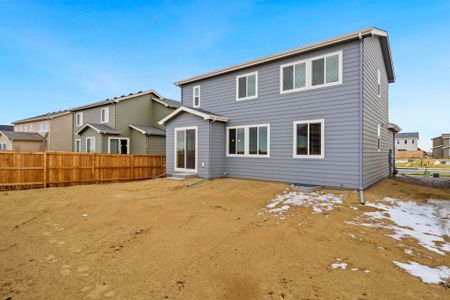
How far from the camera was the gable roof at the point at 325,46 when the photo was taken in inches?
338

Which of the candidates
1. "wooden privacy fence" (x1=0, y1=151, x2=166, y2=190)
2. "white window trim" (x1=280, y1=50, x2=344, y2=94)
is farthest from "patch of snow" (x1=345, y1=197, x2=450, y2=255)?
"wooden privacy fence" (x1=0, y1=151, x2=166, y2=190)

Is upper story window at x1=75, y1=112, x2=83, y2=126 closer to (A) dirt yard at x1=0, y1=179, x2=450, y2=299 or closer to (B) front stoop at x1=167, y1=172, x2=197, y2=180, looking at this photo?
(B) front stoop at x1=167, y1=172, x2=197, y2=180

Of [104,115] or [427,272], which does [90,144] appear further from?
[427,272]

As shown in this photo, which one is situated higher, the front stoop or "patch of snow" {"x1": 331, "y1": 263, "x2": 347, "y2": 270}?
the front stoop

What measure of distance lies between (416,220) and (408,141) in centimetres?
6676

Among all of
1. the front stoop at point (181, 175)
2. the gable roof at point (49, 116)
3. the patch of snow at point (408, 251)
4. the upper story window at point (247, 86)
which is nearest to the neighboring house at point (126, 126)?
the gable roof at point (49, 116)

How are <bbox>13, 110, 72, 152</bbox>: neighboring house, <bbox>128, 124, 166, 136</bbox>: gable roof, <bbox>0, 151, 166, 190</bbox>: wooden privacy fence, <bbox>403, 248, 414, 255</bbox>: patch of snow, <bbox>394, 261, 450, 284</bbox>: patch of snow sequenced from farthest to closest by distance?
<bbox>13, 110, 72, 152</bbox>: neighboring house < <bbox>128, 124, 166, 136</bbox>: gable roof < <bbox>0, 151, 166, 190</bbox>: wooden privacy fence < <bbox>403, 248, 414, 255</bbox>: patch of snow < <bbox>394, 261, 450, 284</bbox>: patch of snow

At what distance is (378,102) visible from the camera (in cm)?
1152

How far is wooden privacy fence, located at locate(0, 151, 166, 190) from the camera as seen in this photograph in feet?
35.6

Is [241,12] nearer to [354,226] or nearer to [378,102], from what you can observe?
[378,102]

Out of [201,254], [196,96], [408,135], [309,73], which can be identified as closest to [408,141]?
[408,135]

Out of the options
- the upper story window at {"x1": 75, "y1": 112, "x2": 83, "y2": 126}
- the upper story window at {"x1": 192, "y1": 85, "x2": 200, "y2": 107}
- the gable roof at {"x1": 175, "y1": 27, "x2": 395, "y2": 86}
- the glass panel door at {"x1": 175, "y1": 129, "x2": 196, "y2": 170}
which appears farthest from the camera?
the upper story window at {"x1": 75, "y1": 112, "x2": 83, "y2": 126}

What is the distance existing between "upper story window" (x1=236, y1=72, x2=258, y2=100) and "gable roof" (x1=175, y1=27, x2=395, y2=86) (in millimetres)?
522

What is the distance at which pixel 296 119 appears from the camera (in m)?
10.3
